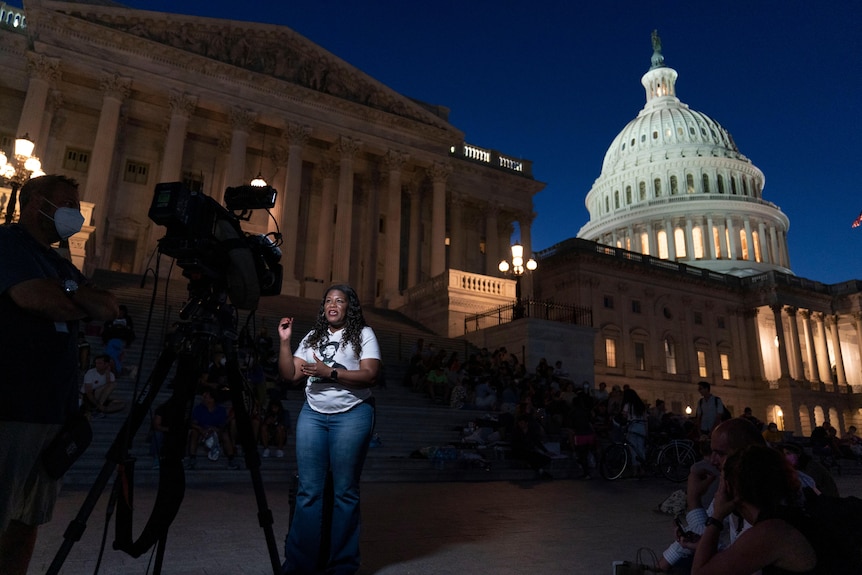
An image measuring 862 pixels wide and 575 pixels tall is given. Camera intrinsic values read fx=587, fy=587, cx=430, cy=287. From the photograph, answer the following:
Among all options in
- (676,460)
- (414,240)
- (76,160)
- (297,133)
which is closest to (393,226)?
(414,240)

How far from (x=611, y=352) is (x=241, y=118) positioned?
32.3 meters

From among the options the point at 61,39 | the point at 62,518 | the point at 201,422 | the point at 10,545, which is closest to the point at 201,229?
the point at 10,545

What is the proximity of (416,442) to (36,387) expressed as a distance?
11.8 m

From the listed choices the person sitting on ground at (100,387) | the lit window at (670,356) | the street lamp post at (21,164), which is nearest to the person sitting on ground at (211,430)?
the person sitting on ground at (100,387)

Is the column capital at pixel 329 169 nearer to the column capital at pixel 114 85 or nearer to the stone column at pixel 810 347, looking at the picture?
the column capital at pixel 114 85

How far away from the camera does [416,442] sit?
14070 mm

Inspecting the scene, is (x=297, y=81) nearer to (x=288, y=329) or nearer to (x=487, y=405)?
(x=487, y=405)

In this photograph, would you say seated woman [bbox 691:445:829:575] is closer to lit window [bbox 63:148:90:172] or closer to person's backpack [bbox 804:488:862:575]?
person's backpack [bbox 804:488:862:575]

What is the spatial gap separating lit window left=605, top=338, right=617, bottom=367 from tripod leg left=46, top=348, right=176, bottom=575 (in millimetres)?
45793

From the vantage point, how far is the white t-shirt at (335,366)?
4.14 metres

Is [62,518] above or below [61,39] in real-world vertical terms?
below

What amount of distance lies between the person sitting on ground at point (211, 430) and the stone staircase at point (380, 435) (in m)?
0.20

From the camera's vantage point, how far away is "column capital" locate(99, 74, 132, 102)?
93.7ft

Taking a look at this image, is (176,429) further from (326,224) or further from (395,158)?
(395,158)
